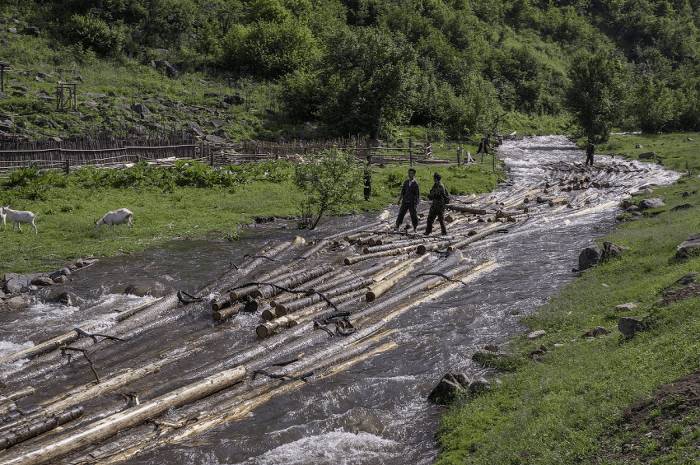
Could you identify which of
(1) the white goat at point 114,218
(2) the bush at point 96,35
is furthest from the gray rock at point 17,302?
(2) the bush at point 96,35

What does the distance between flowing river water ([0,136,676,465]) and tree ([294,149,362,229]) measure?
1327 millimetres

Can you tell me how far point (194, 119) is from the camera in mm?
51781

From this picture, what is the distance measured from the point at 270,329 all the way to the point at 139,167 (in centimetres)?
Result: 2161

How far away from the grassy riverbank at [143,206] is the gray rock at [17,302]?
288 cm

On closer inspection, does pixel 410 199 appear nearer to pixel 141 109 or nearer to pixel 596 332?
pixel 596 332

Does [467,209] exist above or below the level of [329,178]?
below

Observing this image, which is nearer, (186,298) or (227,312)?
(227,312)

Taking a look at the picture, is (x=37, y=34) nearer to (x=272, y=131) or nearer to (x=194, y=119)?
(x=194, y=119)

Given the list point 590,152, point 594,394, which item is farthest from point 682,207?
point 590,152

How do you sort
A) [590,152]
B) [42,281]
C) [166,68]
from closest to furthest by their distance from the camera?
[42,281] → [590,152] → [166,68]

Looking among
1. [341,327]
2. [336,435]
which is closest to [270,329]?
[341,327]

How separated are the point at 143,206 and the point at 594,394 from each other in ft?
75.7

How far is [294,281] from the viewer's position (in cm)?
1778

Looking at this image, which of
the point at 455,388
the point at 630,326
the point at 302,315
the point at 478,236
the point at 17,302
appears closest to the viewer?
the point at 455,388
